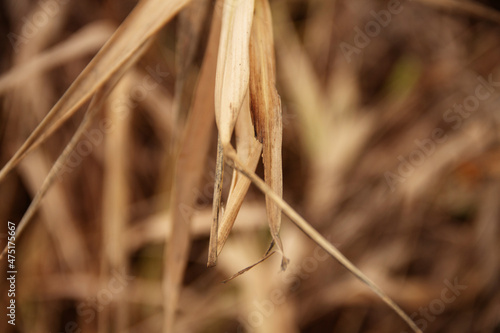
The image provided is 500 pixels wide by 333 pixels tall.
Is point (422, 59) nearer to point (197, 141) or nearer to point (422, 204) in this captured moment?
point (422, 204)

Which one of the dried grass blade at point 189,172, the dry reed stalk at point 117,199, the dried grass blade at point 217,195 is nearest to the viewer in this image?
the dried grass blade at point 217,195

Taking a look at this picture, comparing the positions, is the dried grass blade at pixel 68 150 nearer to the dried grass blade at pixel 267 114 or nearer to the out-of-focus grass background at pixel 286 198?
the dried grass blade at pixel 267 114

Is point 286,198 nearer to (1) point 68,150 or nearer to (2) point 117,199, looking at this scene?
(2) point 117,199

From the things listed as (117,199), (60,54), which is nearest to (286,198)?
(117,199)

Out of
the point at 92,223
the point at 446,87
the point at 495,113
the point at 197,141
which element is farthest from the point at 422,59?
the point at 92,223

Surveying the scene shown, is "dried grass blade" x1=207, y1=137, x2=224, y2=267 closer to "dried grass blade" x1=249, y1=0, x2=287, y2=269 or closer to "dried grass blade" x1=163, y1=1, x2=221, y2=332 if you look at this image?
"dried grass blade" x1=249, y1=0, x2=287, y2=269

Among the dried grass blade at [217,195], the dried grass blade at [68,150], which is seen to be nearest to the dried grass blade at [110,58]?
the dried grass blade at [68,150]
